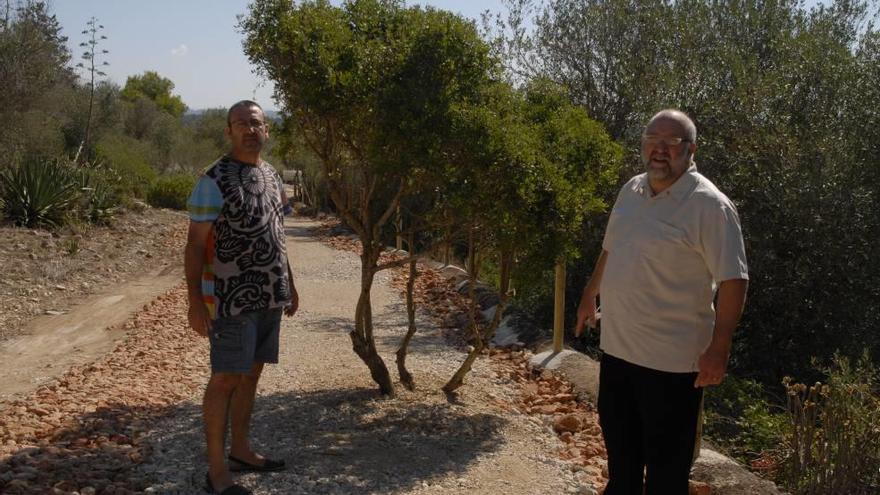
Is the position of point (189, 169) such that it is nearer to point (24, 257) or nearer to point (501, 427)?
point (24, 257)

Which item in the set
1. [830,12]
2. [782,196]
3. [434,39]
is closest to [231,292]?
[434,39]

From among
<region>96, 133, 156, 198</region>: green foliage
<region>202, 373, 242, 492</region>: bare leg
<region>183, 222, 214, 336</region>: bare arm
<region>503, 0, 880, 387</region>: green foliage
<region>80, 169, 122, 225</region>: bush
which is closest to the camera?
<region>183, 222, 214, 336</region>: bare arm

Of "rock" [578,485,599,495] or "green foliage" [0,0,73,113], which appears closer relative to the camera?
"rock" [578,485,599,495]

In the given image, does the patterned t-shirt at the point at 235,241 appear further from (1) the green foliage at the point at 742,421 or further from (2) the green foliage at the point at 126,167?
(2) the green foliage at the point at 126,167

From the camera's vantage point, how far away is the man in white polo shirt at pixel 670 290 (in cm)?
314

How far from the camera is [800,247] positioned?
25.8 ft

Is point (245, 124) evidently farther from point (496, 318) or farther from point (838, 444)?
point (838, 444)

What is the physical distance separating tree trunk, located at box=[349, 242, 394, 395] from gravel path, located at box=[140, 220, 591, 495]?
0.45 feet

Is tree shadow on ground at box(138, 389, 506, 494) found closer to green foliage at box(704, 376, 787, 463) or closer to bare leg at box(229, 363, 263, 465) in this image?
bare leg at box(229, 363, 263, 465)

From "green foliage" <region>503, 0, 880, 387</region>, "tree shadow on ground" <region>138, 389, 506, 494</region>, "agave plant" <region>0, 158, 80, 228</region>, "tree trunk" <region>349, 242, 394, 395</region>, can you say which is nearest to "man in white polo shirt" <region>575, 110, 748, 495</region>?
"tree shadow on ground" <region>138, 389, 506, 494</region>

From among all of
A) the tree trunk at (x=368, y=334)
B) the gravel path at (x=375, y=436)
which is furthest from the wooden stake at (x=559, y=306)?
the tree trunk at (x=368, y=334)

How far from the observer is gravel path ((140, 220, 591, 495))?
14.3 ft

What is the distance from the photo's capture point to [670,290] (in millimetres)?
3260

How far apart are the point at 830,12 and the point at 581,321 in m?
8.14
